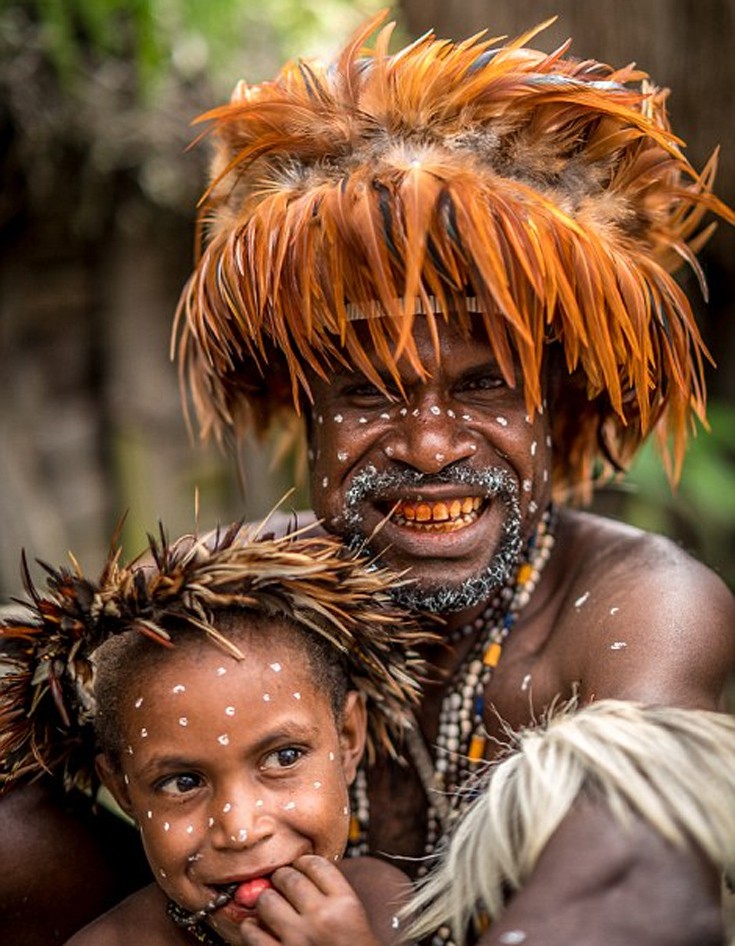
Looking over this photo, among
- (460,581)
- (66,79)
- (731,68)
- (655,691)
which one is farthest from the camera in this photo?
(66,79)

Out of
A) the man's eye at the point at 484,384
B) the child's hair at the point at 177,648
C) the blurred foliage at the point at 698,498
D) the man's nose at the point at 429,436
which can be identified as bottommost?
the blurred foliage at the point at 698,498

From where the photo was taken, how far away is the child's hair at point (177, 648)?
210cm

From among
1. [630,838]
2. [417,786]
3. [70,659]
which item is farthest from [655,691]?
[70,659]

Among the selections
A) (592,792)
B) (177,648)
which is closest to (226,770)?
(177,648)

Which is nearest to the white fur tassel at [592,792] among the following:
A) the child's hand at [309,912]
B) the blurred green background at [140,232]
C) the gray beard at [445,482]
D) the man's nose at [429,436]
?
the child's hand at [309,912]

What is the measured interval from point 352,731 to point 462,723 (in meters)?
0.31

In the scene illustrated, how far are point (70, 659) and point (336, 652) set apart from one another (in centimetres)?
46

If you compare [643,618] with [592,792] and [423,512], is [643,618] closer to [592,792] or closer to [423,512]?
[423,512]

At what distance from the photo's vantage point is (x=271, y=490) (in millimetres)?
6719

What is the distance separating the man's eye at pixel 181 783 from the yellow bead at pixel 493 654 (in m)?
0.72

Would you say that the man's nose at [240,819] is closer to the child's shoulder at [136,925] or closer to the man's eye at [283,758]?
the man's eye at [283,758]

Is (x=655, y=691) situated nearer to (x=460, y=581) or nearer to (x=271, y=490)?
(x=460, y=581)

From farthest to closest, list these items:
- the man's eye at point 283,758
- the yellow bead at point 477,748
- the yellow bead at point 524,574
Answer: the yellow bead at point 524,574
the yellow bead at point 477,748
the man's eye at point 283,758

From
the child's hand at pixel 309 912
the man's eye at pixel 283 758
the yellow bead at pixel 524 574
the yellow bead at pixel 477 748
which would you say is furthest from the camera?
the yellow bead at pixel 524 574
